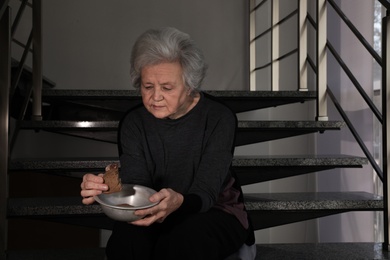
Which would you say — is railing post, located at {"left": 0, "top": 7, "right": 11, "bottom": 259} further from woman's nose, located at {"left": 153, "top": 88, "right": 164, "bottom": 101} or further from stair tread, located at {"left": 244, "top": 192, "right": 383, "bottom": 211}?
stair tread, located at {"left": 244, "top": 192, "right": 383, "bottom": 211}

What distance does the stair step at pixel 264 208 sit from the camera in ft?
6.66

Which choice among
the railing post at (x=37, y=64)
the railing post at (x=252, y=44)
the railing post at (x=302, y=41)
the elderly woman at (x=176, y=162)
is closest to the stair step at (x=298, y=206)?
the elderly woman at (x=176, y=162)

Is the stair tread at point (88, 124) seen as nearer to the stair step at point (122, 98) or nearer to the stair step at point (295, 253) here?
the stair step at point (122, 98)

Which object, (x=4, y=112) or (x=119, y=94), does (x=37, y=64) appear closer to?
(x=119, y=94)

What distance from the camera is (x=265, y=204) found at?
212 centimetres

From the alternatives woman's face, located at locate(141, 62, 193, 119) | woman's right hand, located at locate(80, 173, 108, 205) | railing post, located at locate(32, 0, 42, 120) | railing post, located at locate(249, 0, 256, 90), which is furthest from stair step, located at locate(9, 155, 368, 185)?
railing post, located at locate(249, 0, 256, 90)

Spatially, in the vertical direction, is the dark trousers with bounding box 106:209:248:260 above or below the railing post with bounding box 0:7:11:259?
below

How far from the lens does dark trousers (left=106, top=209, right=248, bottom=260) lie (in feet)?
4.96

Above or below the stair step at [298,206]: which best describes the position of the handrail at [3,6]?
above

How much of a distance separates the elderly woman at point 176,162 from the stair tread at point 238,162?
53 centimetres

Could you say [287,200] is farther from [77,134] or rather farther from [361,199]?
[77,134]

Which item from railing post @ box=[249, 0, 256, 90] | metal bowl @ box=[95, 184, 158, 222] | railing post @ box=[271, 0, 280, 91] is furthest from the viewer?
railing post @ box=[249, 0, 256, 90]

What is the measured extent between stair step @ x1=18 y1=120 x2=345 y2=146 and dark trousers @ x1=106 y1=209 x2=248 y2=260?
Answer: 38.9 inches

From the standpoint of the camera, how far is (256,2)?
4438 millimetres
